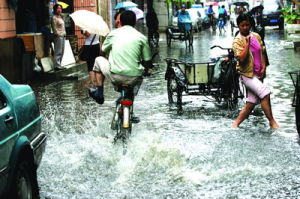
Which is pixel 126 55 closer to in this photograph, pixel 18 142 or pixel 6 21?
pixel 18 142

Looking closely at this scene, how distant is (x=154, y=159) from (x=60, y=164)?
1.09 metres

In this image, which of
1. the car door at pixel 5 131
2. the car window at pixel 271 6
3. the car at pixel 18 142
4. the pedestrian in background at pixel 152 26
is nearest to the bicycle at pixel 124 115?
the car at pixel 18 142

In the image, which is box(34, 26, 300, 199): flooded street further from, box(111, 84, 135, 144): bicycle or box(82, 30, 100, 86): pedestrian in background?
box(82, 30, 100, 86): pedestrian in background

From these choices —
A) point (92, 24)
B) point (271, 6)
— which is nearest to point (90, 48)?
point (92, 24)

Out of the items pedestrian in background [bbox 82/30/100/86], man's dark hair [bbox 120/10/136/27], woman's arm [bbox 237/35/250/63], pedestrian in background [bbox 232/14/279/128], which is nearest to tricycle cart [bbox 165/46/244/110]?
pedestrian in background [bbox 232/14/279/128]

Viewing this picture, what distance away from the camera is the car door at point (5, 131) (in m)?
5.07

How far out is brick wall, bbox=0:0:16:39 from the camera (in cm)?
1670

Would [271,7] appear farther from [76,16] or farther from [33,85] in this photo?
[76,16]

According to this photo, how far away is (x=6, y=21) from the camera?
17.0m

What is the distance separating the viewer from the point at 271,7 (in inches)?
2122

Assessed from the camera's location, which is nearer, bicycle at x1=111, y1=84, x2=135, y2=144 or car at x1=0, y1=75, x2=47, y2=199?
car at x1=0, y1=75, x2=47, y2=199

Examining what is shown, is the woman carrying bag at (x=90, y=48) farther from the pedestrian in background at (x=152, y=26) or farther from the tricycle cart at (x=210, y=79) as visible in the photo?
the pedestrian in background at (x=152, y=26)

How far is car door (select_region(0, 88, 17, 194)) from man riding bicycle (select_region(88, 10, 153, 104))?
3122 mm

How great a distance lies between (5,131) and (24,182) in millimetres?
628
